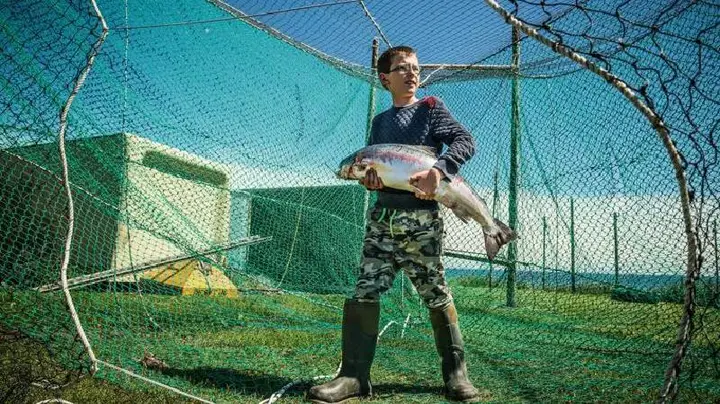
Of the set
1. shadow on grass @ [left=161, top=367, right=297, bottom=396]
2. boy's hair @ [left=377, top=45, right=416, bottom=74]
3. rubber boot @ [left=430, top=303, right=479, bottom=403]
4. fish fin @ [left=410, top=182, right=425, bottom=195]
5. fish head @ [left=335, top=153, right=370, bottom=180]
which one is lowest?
shadow on grass @ [left=161, top=367, right=297, bottom=396]

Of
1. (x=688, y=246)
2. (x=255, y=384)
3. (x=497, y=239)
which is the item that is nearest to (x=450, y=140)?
(x=497, y=239)

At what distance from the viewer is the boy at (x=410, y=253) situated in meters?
2.79

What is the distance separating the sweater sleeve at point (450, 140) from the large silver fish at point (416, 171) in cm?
7

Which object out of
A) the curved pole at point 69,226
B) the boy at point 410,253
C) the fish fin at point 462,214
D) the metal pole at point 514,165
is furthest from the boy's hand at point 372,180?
the metal pole at point 514,165

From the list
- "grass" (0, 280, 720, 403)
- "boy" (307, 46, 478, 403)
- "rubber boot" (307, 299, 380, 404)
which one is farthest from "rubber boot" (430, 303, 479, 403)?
"rubber boot" (307, 299, 380, 404)

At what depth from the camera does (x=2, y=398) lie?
216 cm

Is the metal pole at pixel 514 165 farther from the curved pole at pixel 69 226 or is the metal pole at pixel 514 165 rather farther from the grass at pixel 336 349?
the curved pole at pixel 69 226

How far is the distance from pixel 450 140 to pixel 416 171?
377 millimetres

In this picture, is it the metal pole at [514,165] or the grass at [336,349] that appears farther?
the metal pole at [514,165]

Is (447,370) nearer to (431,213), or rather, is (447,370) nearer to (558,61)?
(431,213)

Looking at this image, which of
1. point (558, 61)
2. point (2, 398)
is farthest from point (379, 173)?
point (558, 61)

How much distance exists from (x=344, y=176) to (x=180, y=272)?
4.88 m

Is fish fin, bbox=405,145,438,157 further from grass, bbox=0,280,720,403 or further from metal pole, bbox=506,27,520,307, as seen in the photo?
metal pole, bbox=506,27,520,307

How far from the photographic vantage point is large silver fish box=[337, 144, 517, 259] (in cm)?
282
